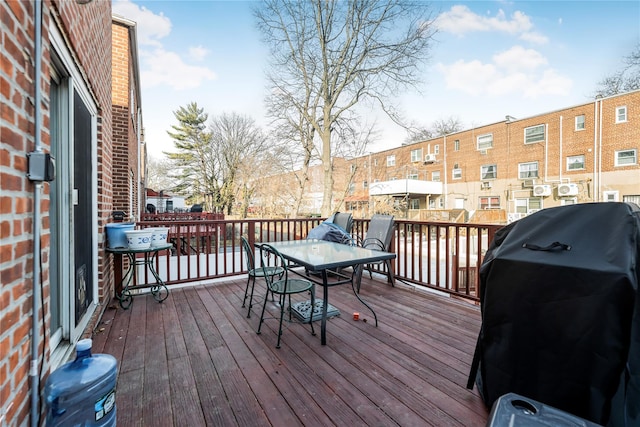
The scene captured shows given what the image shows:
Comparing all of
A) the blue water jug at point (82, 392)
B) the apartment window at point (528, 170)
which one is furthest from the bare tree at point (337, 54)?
the apartment window at point (528, 170)

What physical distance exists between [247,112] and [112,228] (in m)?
17.2

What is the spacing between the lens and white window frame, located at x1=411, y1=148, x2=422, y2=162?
23.1m

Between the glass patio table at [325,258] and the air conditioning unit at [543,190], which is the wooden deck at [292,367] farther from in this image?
the air conditioning unit at [543,190]

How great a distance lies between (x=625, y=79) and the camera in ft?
46.4

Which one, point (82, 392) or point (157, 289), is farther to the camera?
point (157, 289)

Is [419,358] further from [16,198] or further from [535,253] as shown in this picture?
[16,198]

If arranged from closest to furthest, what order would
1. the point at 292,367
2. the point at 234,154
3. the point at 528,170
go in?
the point at 292,367 < the point at 528,170 < the point at 234,154

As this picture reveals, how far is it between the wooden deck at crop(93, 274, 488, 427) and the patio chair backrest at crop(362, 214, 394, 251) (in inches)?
41.6

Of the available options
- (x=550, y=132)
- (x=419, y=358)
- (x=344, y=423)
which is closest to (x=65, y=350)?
(x=344, y=423)

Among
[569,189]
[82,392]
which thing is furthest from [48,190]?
[569,189]

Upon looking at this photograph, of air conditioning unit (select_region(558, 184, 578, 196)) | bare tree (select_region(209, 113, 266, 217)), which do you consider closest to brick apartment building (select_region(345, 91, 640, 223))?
air conditioning unit (select_region(558, 184, 578, 196))

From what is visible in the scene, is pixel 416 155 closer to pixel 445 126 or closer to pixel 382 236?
pixel 445 126

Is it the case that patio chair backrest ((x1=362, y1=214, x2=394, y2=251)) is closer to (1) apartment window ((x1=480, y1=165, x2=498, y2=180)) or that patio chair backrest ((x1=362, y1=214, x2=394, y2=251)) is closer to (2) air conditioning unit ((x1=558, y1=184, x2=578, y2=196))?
(2) air conditioning unit ((x1=558, y1=184, x2=578, y2=196))

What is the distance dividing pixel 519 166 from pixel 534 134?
6.19ft
